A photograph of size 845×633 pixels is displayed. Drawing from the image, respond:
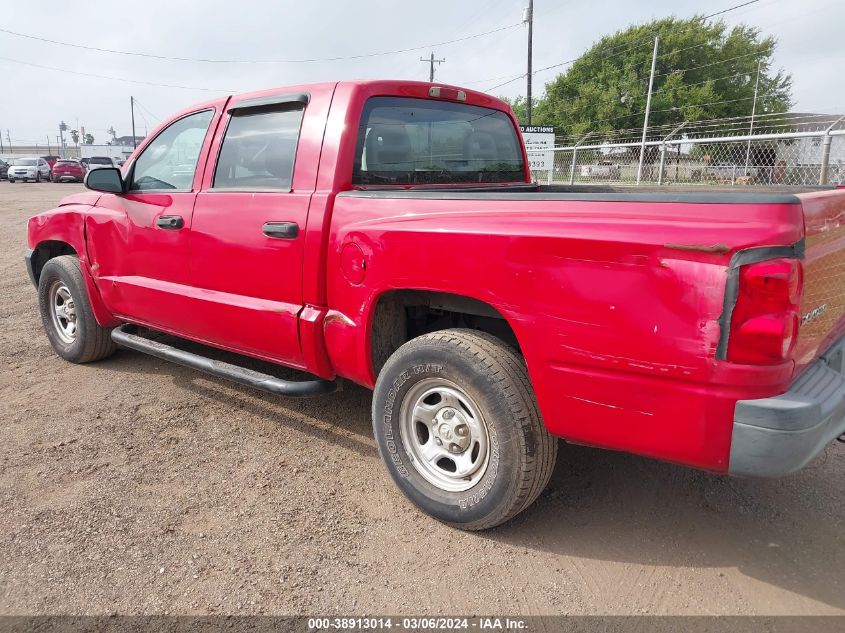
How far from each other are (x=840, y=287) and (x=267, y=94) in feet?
9.61

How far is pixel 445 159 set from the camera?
11.8 feet

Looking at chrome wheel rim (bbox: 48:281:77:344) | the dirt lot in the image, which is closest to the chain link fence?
the dirt lot

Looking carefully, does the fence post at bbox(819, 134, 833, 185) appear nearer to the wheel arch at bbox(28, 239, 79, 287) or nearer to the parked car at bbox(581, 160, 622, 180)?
the parked car at bbox(581, 160, 622, 180)

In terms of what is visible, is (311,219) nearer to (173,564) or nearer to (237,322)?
(237,322)

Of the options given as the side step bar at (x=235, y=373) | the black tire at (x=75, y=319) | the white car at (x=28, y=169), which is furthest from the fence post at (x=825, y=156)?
the white car at (x=28, y=169)

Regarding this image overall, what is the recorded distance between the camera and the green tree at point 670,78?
55281mm

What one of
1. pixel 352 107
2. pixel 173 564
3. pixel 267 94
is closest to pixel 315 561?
pixel 173 564

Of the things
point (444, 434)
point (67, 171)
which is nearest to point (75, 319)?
point (444, 434)

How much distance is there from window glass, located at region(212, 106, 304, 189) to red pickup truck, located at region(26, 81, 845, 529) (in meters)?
0.02

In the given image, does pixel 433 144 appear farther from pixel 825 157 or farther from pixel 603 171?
pixel 603 171

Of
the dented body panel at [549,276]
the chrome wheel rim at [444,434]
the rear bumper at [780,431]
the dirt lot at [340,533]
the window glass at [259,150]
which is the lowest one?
the dirt lot at [340,533]

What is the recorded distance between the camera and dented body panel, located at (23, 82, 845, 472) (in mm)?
1905

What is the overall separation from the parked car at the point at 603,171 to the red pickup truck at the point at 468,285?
31.4ft

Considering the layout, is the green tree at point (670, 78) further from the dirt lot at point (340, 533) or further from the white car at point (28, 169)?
the dirt lot at point (340, 533)
